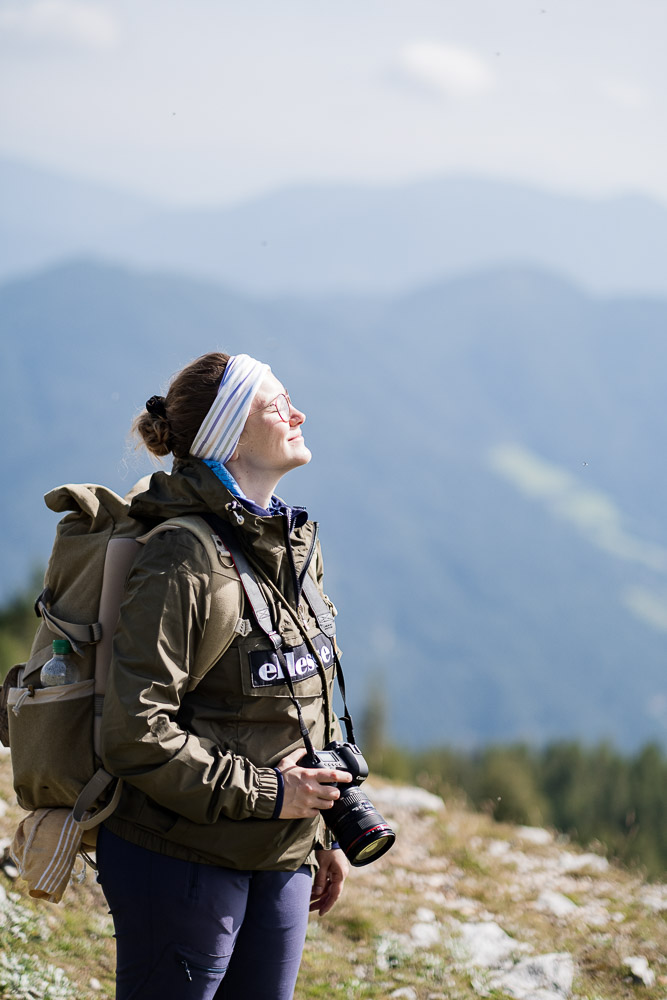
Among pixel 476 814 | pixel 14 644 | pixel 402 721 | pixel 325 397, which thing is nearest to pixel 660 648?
pixel 402 721

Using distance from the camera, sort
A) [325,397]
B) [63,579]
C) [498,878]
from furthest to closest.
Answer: [325,397] → [498,878] → [63,579]

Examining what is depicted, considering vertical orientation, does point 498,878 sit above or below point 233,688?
below

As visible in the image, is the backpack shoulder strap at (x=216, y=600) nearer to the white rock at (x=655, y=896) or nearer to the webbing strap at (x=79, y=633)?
the webbing strap at (x=79, y=633)

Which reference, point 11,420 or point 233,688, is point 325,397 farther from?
point 233,688

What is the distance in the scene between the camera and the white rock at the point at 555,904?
227 inches

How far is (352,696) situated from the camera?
5758 inches

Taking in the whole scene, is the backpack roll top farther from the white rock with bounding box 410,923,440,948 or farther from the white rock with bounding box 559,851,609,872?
the white rock with bounding box 559,851,609,872

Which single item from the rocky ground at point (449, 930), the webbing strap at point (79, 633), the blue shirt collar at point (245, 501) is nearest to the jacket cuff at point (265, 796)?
the webbing strap at point (79, 633)

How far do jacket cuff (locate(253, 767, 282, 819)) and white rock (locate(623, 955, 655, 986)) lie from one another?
3.29 m

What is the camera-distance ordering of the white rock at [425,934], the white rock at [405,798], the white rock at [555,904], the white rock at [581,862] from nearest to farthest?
1. the white rock at [425,934]
2. the white rock at [555,904]
3. the white rock at [581,862]
4. the white rock at [405,798]

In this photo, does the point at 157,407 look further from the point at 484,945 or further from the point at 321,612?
the point at 484,945

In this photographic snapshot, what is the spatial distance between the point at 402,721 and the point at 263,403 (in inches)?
5250

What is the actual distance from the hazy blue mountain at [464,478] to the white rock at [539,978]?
390 ft

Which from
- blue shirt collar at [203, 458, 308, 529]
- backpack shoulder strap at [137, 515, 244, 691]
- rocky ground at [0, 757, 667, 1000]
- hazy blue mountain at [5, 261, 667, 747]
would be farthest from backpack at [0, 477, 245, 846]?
hazy blue mountain at [5, 261, 667, 747]
